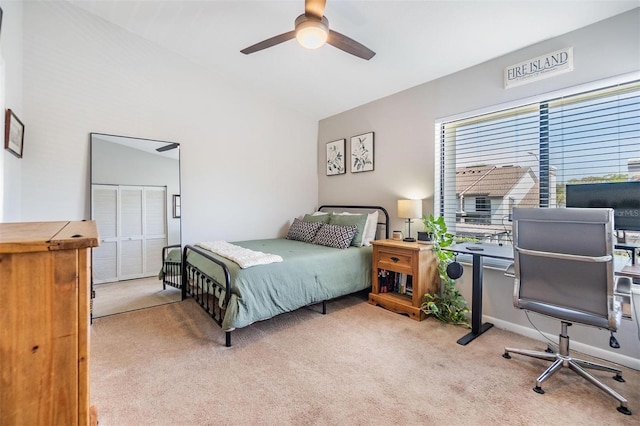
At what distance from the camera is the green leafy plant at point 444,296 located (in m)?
2.89

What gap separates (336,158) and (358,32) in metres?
2.05

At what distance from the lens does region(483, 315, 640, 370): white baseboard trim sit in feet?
6.93

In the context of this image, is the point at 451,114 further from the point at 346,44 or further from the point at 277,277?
the point at 277,277

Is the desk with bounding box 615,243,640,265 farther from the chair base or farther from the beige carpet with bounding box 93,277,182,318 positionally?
the beige carpet with bounding box 93,277,182,318

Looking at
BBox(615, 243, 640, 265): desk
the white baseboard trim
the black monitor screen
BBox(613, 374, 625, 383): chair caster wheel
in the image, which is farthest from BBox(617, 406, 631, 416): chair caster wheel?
the black monitor screen

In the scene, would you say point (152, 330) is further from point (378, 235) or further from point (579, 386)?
point (579, 386)

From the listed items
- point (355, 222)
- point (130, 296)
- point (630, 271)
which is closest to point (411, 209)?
point (355, 222)

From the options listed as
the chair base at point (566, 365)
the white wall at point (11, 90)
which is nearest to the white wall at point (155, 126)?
the white wall at point (11, 90)

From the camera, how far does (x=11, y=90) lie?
2.42 meters

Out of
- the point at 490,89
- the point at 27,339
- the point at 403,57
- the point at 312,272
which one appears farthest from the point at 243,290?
the point at 490,89

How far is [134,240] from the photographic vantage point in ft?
11.0

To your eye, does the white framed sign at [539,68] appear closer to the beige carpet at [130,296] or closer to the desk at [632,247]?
the desk at [632,247]

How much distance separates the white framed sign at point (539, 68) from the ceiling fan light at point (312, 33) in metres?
1.86

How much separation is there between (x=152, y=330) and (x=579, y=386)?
337 centimetres
